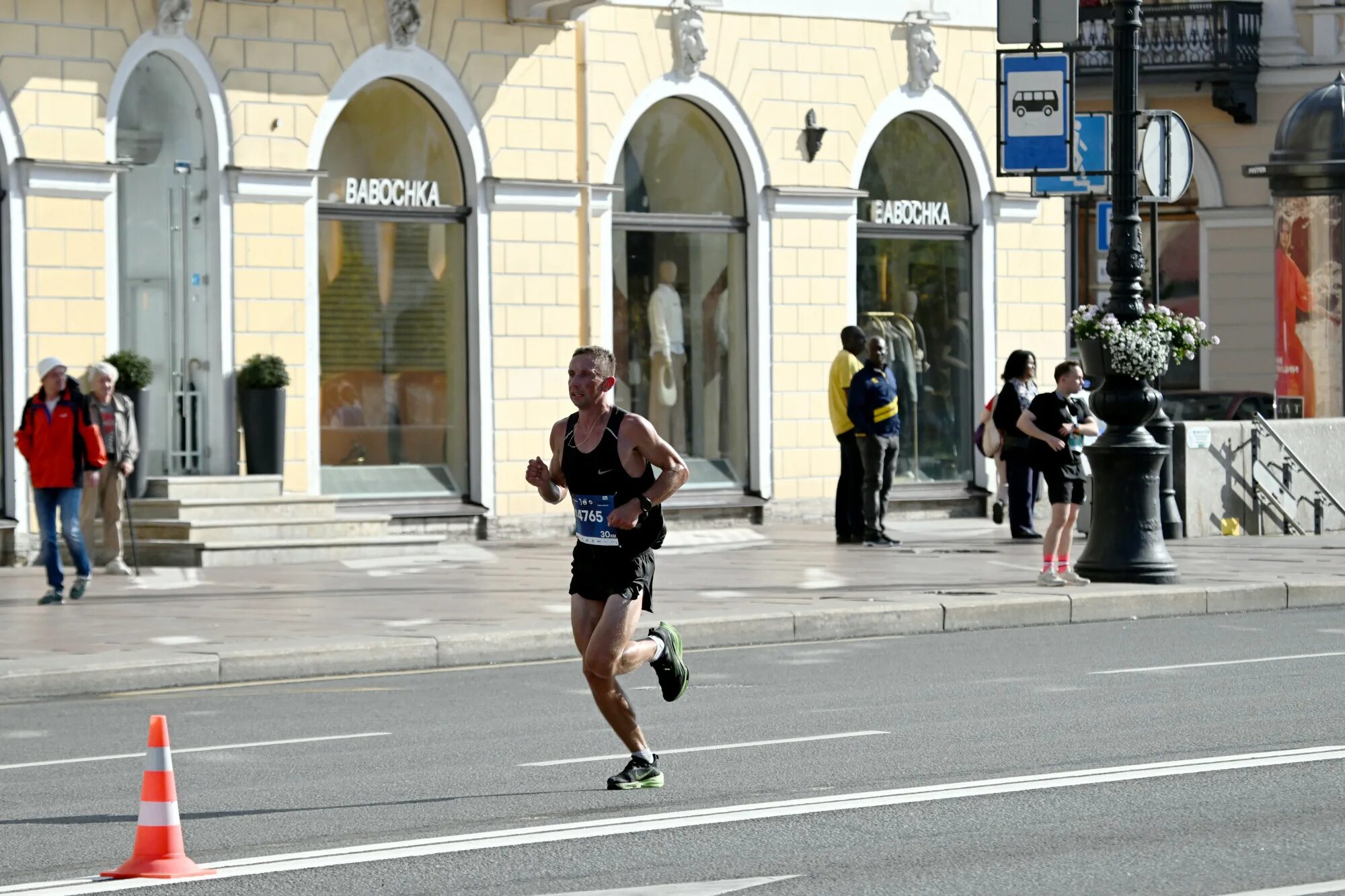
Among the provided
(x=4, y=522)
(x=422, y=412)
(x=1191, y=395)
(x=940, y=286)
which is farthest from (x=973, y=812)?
Answer: (x=1191, y=395)

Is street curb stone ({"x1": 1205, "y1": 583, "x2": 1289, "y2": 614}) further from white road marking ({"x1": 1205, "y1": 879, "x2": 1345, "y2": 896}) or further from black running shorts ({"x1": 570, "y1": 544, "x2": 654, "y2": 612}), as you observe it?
white road marking ({"x1": 1205, "y1": 879, "x2": 1345, "y2": 896})

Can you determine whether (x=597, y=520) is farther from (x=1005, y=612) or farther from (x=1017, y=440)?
(x=1017, y=440)

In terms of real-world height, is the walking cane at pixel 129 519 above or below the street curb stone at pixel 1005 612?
above

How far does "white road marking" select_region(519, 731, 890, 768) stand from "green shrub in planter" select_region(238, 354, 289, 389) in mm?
11187

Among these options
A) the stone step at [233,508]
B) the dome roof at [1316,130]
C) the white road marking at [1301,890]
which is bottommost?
the white road marking at [1301,890]

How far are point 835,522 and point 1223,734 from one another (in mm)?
11802

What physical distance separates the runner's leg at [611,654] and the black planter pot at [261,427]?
11867 millimetres

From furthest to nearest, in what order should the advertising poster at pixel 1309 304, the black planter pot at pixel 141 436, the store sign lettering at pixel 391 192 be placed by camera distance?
the advertising poster at pixel 1309 304
the store sign lettering at pixel 391 192
the black planter pot at pixel 141 436

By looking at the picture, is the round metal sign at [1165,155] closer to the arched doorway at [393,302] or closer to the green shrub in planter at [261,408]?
the arched doorway at [393,302]

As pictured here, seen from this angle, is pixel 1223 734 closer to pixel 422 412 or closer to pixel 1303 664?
pixel 1303 664

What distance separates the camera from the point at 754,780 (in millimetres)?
8797

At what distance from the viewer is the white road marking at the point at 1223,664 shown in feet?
40.6

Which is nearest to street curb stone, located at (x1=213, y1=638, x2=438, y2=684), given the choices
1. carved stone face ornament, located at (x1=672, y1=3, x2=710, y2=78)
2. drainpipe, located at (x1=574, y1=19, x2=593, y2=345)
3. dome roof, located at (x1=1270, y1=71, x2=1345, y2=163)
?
drainpipe, located at (x1=574, y1=19, x2=593, y2=345)

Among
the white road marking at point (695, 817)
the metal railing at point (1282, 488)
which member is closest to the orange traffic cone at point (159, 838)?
the white road marking at point (695, 817)
